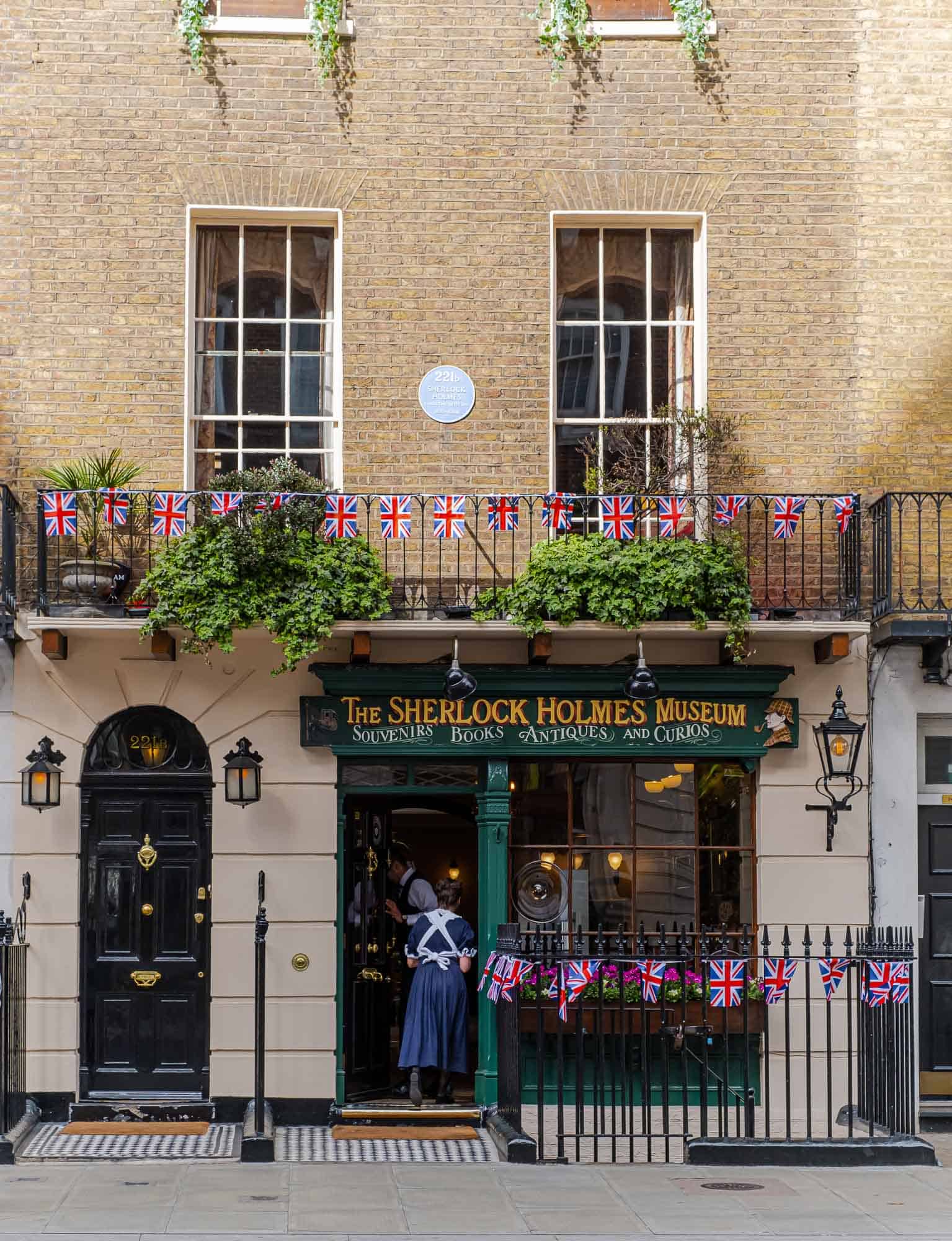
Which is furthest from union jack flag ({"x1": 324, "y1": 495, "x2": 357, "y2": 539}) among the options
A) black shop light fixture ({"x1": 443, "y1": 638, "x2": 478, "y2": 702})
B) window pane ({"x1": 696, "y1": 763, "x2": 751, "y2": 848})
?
window pane ({"x1": 696, "y1": 763, "x2": 751, "y2": 848})

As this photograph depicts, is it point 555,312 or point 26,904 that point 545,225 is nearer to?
point 555,312

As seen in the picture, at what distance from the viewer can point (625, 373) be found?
13.6m

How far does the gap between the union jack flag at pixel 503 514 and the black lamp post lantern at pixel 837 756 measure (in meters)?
2.88

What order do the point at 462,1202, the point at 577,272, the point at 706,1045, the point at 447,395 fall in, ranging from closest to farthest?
the point at 462,1202 → the point at 706,1045 → the point at 447,395 → the point at 577,272

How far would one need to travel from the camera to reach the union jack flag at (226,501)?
40.6ft

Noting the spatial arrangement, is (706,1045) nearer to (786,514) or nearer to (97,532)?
(786,514)

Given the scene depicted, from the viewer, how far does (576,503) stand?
13383 millimetres

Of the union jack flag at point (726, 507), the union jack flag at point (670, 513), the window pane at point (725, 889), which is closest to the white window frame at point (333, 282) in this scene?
the union jack flag at point (670, 513)

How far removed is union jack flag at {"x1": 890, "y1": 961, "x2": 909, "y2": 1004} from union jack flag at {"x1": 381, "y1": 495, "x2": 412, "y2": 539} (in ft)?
15.5

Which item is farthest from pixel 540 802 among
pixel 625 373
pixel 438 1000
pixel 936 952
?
pixel 625 373

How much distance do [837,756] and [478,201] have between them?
5.27 meters

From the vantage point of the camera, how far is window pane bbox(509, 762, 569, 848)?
13.1m

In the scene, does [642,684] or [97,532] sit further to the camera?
[97,532]

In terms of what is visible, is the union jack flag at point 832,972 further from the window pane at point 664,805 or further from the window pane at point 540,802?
the window pane at point 540,802
